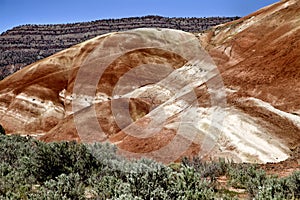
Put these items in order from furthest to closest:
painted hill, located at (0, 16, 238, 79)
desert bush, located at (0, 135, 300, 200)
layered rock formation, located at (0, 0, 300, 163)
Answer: painted hill, located at (0, 16, 238, 79)
layered rock formation, located at (0, 0, 300, 163)
desert bush, located at (0, 135, 300, 200)

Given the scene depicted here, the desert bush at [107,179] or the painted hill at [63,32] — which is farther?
the painted hill at [63,32]

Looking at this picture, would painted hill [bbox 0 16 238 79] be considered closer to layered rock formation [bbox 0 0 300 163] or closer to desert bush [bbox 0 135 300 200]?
layered rock formation [bbox 0 0 300 163]

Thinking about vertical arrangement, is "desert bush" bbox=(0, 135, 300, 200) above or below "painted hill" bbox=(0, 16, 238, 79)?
below

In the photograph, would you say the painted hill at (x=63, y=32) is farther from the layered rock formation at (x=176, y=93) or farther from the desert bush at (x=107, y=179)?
the desert bush at (x=107, y=179)

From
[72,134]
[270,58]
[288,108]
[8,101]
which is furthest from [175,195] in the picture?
[8,101]

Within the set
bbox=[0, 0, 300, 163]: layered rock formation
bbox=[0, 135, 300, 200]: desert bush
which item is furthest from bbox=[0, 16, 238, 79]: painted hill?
bbox=[0, 135, 300, 200]: desert bush

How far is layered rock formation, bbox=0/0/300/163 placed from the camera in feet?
53.4

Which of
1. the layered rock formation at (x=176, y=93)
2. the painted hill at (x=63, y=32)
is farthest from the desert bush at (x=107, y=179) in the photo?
the painted hill at (x=63, y=32)

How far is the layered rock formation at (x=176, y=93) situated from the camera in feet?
53.4

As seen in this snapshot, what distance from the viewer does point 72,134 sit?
29.8 m

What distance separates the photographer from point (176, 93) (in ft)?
85.5

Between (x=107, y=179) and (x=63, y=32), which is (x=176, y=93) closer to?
(x=107, y=179)

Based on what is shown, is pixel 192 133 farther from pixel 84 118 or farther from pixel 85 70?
pixel 85 70

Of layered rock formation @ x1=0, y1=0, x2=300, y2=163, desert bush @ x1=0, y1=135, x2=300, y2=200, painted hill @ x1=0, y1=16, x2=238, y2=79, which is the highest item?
painted hill @ x1=0, y1=16, x2=238, y2=79
